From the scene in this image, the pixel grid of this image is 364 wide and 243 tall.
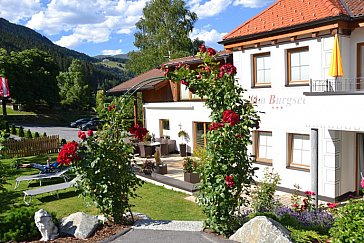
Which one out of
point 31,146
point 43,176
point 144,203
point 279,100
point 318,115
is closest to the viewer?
point 318,115

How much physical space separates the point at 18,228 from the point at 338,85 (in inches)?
397

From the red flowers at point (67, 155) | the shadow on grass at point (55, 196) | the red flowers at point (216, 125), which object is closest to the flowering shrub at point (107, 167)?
the red flowers at point (67, 155)

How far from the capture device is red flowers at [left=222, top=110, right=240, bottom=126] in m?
6.21

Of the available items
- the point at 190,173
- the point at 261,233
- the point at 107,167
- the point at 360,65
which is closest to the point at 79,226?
the point at 107,167

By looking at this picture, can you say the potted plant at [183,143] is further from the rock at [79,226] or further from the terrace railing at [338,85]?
the rock at [79,226]

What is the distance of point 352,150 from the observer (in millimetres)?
11289

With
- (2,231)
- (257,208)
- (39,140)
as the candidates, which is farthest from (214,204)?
(39,140)

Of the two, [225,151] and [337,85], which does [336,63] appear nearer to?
[337,85]

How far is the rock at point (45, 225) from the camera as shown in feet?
23.2

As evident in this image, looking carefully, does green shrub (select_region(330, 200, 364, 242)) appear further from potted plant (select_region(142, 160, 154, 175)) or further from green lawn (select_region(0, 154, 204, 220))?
potted plant (select_region(142, 160, 154, 175))

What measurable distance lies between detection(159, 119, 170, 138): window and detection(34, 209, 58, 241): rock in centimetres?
1426

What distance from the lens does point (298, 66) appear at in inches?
471

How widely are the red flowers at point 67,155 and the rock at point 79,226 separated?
1.43m

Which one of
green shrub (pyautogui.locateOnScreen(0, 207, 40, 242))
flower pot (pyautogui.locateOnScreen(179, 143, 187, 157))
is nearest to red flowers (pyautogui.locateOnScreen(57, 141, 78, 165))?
green shrub (pyautogui.locateOnScreen(0, 207, 40, 242))
